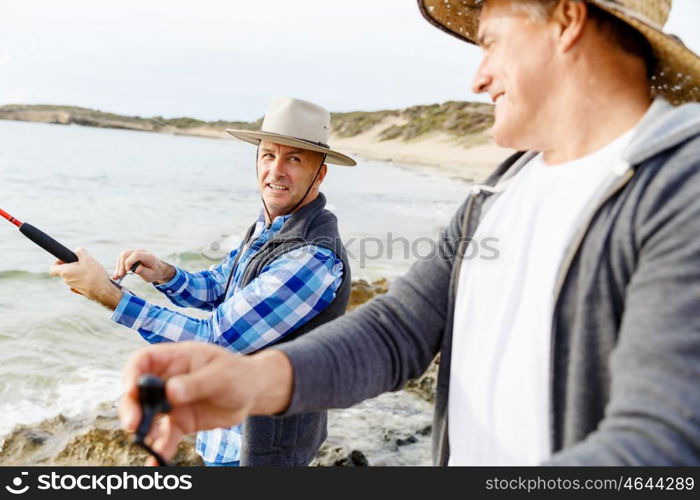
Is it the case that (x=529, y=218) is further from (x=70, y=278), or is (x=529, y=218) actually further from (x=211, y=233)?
(x=211, y=233)

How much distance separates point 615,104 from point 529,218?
1.04 ft

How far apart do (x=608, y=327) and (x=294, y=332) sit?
1.73 m

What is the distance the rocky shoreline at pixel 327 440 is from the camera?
4.04 metres

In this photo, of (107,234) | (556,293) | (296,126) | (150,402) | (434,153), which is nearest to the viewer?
(150,402)

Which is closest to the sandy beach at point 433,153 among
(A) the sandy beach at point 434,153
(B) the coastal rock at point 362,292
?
(A) the sandy beach at point 434,153

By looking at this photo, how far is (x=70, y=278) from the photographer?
8.63 feet

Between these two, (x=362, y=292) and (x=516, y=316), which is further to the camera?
(x=362, y=292)

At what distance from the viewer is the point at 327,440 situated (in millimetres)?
4430

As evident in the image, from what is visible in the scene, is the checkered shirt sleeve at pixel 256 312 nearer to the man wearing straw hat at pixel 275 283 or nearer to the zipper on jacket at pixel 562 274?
the man wearing straw hat at pixel 275 283

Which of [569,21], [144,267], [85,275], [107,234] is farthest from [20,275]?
[569,21]

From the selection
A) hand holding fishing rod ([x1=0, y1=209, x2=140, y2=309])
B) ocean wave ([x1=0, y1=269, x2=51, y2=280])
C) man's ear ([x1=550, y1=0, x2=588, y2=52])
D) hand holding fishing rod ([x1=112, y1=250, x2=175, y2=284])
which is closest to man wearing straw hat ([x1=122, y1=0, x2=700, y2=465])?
man's ear ([x1=550, y1=0, x2=588, y2=52])

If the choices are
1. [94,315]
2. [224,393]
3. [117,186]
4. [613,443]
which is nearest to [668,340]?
[613,443]

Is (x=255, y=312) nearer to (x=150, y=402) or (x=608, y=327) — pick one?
(x=150, y=402)

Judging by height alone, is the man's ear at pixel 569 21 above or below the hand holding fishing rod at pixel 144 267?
above
